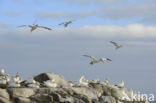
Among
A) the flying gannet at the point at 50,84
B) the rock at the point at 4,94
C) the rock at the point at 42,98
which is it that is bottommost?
the rock at the point at 42,98

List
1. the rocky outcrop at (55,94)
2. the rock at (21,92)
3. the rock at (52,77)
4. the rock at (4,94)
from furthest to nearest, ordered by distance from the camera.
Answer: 1. the rock at (52,77)
2. the rock at (21,92)
3. the rocky outcrop at (55,94)
4. the rock at (4,94)

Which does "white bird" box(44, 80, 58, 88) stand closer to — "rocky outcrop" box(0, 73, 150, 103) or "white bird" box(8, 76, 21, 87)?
"rocky outcrop" box(0, 73, 150, 103)

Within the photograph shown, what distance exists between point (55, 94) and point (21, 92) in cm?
294

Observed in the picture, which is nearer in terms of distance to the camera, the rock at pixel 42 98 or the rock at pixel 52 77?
the rock at pixel 42 98

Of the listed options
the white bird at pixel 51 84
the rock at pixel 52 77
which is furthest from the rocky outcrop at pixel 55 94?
the white bird at pixel 51 84

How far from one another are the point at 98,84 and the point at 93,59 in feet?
9.45

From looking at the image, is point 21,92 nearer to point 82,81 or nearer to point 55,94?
point 55,94

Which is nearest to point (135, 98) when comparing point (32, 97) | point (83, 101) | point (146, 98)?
point (146, 98)

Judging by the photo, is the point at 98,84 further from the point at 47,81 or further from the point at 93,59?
the point at 47,81

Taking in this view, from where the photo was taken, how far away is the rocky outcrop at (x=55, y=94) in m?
35.8

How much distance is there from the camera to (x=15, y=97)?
35656mm

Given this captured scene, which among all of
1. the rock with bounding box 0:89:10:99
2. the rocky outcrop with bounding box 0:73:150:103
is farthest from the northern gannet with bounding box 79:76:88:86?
the rock with bounding box 0:89:10:99

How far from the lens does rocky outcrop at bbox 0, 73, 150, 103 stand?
3575cm

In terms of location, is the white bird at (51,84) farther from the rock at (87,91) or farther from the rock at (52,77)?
the rock at (52,77)
